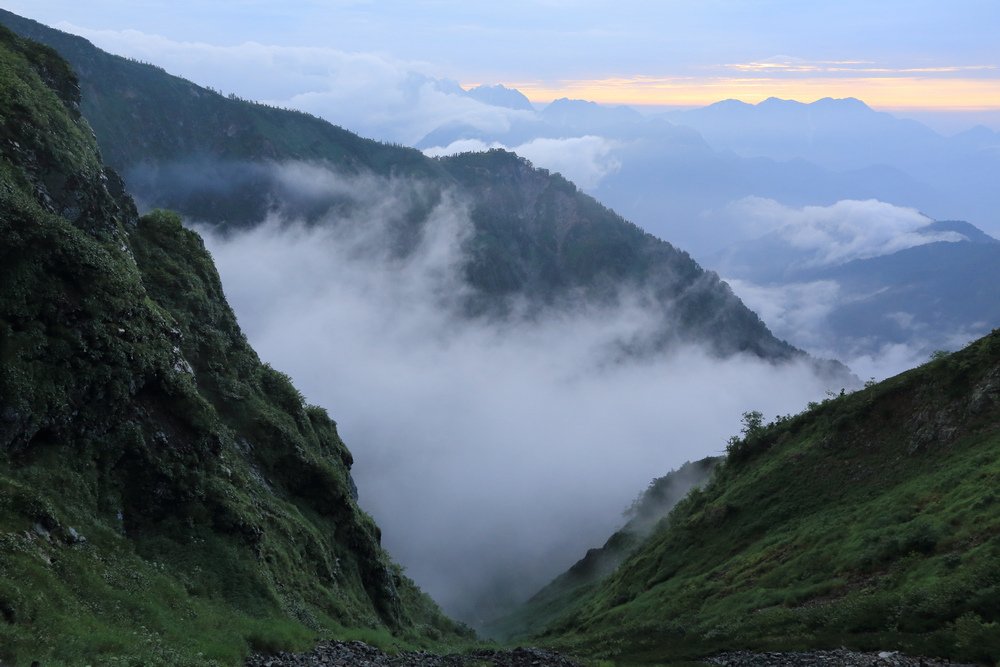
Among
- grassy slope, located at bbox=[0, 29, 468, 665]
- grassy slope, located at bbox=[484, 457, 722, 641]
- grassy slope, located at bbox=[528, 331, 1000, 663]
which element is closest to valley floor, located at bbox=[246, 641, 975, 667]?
grassy slope, located at bbox=[528, 331, 1000, 663]

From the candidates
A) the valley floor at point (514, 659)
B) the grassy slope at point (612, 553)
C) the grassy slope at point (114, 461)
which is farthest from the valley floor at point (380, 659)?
the grassy slope at point (612, 553)

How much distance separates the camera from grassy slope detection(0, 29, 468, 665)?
21578 millimetres

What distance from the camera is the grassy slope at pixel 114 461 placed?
2158 cm

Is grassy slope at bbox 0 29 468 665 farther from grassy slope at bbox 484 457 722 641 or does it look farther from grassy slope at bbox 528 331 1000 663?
Result: grassy slope at bbox 484 457 722 641

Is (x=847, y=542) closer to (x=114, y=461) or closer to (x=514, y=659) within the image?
(x=514, y=659)

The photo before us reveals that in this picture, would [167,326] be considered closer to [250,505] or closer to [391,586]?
[250,505]

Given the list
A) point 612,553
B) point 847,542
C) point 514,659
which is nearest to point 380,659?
point 514,659

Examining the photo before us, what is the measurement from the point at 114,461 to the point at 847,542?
38231 mm

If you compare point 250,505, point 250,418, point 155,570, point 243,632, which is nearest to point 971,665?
point 243,632

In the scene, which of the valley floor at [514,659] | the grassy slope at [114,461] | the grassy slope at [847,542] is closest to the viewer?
the grassy slope at [114,461]

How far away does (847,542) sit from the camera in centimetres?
4022

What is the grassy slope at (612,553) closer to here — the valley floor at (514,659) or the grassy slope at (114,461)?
the grassy slope at (114,461)

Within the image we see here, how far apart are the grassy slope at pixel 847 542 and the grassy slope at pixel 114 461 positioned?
19.4 m

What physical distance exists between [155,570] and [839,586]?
104 ft
